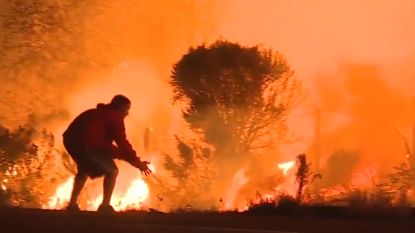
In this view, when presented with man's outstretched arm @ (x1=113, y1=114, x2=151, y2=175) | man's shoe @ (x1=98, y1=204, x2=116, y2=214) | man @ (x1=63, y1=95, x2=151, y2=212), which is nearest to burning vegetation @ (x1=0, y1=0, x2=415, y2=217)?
man @ (x1=63, y1=95, x2=151, y2=212)

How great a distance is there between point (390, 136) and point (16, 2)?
7650 mm

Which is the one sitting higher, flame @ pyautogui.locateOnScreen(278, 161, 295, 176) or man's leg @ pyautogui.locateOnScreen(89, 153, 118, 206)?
flame @ pyautogui.locateOnScreen(278, 161, 295, 176)

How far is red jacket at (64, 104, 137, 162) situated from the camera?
11836 mm

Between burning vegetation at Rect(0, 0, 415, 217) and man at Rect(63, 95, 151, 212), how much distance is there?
3186mm

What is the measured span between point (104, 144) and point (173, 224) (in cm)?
284

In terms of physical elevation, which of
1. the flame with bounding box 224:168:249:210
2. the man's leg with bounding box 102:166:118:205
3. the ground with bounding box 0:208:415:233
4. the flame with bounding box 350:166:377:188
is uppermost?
the flame with bounding box 350:166:377:188

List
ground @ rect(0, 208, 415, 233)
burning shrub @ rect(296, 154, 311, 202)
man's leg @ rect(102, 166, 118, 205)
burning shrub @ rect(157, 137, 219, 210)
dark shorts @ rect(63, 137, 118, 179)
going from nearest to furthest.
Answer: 1. ground @ rect(0, 208, 415, 233)
2. man's leg @ rect(102, 166, 118, 205)
3. dark shorts @ rect(63, 137, 118, 179)
4. burning shrub @ rect(296, 154, 311, 202)
5. burning shrub @ rect(157, 137, 219, 210)

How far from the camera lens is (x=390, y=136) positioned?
1719cm

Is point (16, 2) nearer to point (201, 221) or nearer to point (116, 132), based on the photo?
point (116, 132)

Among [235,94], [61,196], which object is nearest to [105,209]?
[61,196]

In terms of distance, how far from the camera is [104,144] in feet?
39.4

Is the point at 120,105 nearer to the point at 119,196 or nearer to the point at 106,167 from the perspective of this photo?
the point at 106,167

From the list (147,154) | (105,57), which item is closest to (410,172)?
(147,154)

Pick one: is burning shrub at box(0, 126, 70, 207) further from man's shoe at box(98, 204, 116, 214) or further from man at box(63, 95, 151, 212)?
man's shoe at box(98, 204, 116, 214)
